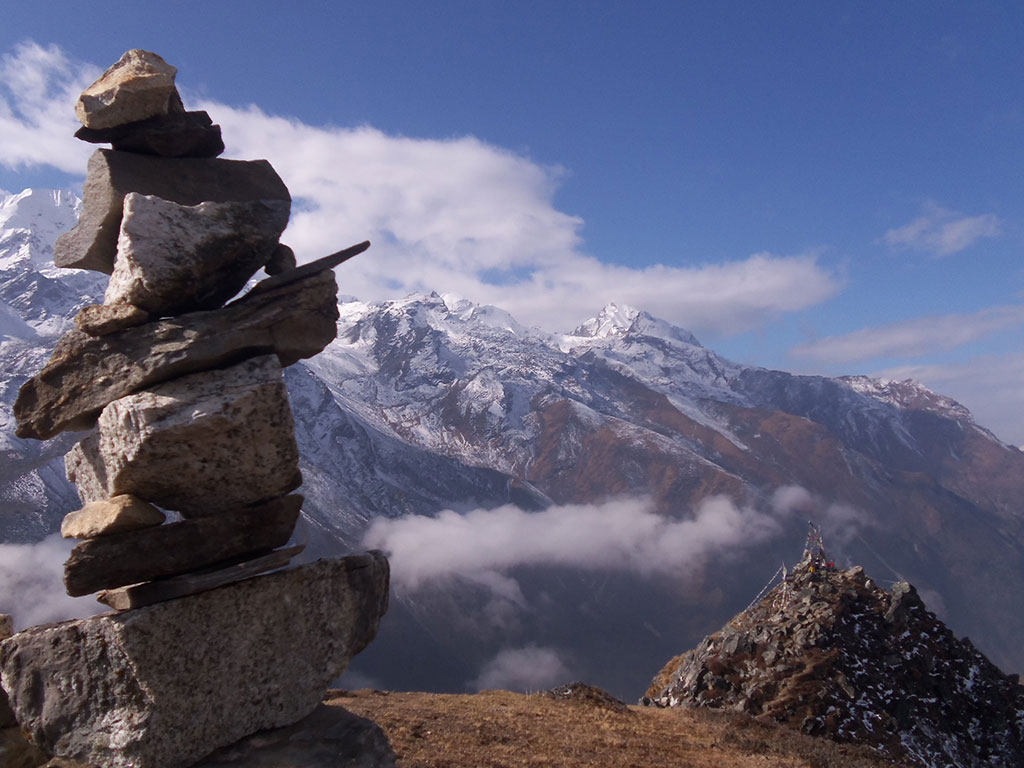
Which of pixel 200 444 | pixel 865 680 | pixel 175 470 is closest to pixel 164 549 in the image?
pixel 175 470

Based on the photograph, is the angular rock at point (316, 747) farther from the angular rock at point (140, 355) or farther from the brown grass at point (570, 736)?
the angular rock at point (140, 355)

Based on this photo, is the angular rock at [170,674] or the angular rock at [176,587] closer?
the angular rock at [170,674]

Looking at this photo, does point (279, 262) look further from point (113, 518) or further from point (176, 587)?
point (176, 587)

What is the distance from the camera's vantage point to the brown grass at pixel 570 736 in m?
19.8

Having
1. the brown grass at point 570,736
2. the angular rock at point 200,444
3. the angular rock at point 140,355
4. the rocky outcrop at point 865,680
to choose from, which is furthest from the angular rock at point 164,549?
the rocky outcrop at point 865,680

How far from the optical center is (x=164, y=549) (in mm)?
12859

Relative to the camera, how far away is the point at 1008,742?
3300 cm

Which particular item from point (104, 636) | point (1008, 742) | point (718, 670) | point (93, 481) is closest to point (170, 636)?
point (104, 636)

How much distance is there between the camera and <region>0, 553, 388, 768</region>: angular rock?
11844 millimetres

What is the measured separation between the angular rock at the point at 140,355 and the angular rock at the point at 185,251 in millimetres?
611

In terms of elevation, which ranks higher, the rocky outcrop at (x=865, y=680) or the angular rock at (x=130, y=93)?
the angular rock at (x=130, y=93)

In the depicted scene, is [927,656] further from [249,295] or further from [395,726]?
[249,295]

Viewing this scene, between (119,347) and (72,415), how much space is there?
1.48m

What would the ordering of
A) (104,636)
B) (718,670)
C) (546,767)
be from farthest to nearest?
(718,670)
(546,767)
(104,636)
